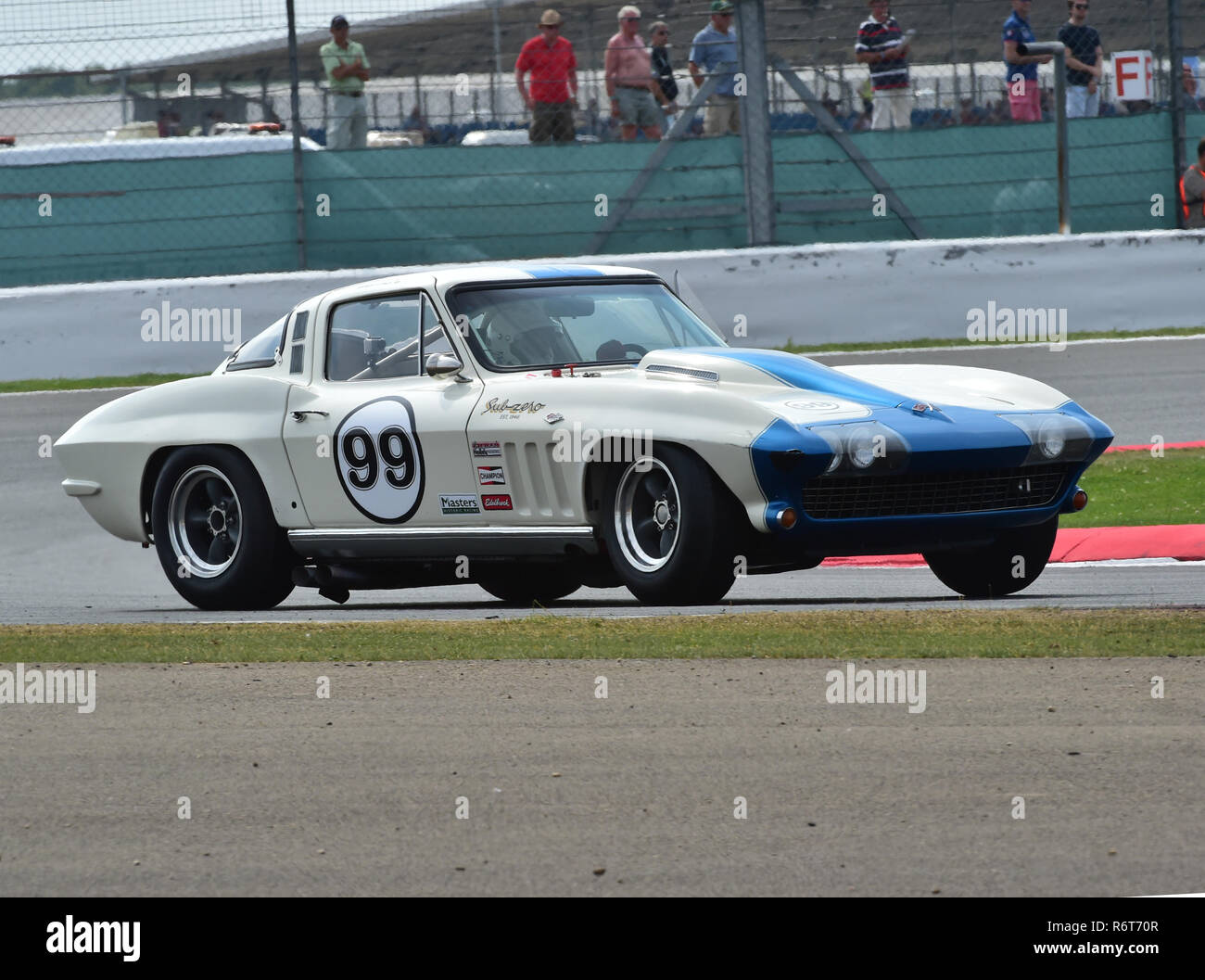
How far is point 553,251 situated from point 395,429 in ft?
23.7

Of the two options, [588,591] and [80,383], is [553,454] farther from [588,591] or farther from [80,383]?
[80,383]

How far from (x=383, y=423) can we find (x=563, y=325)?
2.95ft

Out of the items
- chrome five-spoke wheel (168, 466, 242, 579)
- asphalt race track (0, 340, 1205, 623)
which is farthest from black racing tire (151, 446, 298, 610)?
asphalt race track (0, 340, 1205, 623)

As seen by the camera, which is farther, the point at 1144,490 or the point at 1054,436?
the point at 1144,490

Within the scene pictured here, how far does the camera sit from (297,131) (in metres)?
15.6

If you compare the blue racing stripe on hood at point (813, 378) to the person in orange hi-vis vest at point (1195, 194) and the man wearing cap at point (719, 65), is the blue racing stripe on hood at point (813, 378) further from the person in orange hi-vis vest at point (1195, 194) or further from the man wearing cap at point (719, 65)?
the person in orange hi-vis vest at point (1195, 194)

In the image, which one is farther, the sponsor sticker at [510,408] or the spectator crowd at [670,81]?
the spectator crowd at [670,81]

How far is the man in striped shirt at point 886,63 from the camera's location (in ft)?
51.6

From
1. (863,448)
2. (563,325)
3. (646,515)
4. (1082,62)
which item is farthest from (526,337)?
(1082,62)

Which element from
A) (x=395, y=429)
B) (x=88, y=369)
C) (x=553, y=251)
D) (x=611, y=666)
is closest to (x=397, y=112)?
(x=553, y=251)

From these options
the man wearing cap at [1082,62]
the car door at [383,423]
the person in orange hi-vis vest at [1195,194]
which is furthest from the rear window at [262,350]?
the person in orange hi-vis vest at [1195,194]

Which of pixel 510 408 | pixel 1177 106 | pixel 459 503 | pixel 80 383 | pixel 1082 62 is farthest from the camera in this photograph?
pixel 1177 106

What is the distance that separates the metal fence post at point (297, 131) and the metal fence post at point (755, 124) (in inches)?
133
